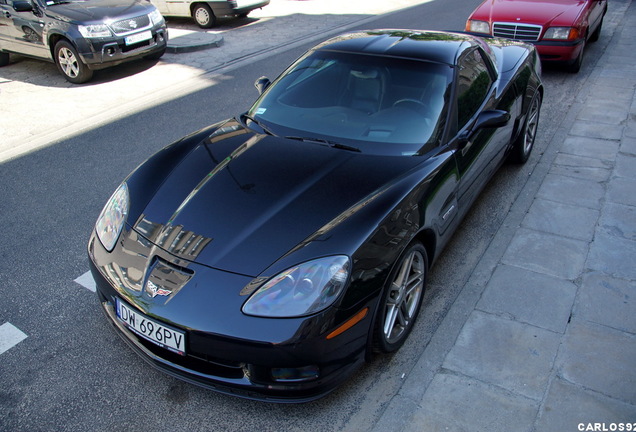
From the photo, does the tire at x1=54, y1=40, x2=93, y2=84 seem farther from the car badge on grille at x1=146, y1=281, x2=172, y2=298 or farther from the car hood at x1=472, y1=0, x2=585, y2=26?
the car badge on grille at x1=146, y1=281, x2=172, y2=298

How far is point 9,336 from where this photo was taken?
314 cm

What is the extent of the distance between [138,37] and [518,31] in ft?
18.9

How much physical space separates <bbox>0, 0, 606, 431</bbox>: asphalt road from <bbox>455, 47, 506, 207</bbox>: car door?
51cm

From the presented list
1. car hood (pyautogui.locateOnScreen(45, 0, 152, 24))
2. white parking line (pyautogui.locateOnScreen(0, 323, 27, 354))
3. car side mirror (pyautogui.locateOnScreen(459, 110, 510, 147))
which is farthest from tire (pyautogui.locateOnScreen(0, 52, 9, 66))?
car side mirror (pyautogui.locateOnScreen(459, 110, 510, 147))

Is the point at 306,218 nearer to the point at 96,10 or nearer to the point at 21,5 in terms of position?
the point at 96,10

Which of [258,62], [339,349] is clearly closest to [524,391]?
[339,349]

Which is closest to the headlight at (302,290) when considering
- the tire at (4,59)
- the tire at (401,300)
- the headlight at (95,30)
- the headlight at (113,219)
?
the tire at (401,300)

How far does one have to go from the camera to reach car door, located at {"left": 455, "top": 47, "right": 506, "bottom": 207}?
11.4 ft

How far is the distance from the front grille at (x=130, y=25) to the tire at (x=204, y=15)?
10.7 feet

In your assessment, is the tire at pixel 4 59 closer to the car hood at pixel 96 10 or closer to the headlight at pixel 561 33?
the car hood at pixel 96 10

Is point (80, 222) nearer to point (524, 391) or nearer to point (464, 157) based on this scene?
point (464, 157)

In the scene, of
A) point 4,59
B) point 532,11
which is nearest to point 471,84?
point 532,11

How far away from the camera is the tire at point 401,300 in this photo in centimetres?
266

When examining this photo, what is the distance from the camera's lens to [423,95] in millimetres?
3486
